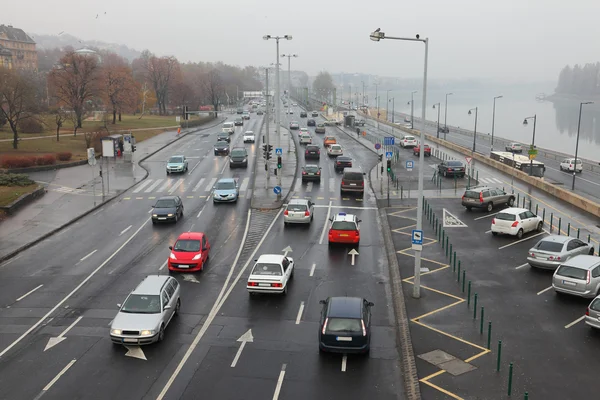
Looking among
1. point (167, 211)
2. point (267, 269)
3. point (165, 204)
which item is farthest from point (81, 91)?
point (267, 269)

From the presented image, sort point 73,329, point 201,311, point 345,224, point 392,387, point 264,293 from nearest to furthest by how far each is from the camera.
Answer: point 392,387 < point 73,329 < point 201,311 < point 264,293 < point 345,224

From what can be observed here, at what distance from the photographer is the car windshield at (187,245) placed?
23.8 metres

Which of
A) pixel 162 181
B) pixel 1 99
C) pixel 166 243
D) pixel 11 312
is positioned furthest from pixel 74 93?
pixel 11 312

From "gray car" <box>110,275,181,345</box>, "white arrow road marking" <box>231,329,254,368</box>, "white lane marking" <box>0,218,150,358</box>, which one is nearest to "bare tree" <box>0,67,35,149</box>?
"white lane marking" <box>0,218,150,358</box>

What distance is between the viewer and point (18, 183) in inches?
1673

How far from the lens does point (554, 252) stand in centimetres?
2259

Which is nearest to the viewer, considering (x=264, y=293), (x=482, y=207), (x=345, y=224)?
(x=264, y=293)

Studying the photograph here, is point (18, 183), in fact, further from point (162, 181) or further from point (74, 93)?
point (74, 93)

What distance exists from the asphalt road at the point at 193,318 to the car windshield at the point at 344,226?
3.18 feet

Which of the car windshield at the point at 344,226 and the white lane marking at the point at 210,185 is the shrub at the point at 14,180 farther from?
the car windshield at the point at 344,226

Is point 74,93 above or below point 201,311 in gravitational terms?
above

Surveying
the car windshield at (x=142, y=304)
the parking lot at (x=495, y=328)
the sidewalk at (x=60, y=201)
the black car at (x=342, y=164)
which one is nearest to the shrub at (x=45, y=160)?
the sidewalk at (x=60, y=201)

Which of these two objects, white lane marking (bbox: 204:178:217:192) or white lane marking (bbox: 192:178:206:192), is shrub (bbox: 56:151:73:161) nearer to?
white lane marking (bbox: 192:178:206:192)

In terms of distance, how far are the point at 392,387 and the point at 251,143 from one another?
60.9 m
